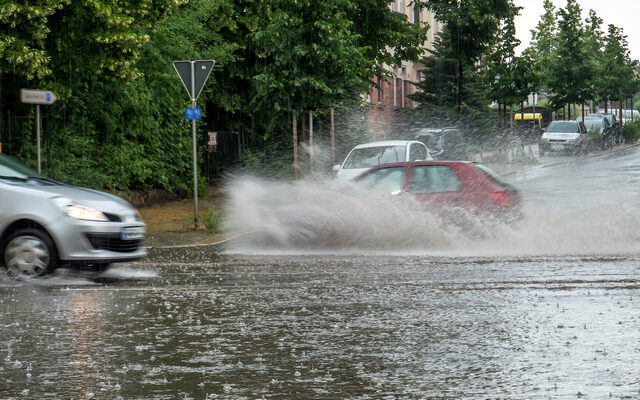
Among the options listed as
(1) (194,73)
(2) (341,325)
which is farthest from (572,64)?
(2) (341,325)

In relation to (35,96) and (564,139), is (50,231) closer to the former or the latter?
(35,96)

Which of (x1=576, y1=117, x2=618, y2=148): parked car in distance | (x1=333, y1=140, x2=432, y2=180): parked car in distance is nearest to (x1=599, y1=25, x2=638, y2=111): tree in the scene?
(x1=576, y1=117, x2=618, y2=148): parked car in distance

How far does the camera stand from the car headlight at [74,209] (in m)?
10.0

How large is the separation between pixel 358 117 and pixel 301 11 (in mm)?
11794

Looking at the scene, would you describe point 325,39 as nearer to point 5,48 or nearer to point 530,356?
point 5,48

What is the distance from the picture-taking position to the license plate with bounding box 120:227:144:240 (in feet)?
33.8

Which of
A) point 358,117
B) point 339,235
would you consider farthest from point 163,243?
point 358,117

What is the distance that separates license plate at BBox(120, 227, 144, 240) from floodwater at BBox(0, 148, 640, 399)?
17.5 inches

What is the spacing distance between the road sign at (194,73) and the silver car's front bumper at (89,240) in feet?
20.5

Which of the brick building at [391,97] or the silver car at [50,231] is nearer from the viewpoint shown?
the silver car at [50,231]

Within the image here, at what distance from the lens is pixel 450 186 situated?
13141 mm

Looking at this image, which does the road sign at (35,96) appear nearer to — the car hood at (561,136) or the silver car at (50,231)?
the silver car at (50,231)

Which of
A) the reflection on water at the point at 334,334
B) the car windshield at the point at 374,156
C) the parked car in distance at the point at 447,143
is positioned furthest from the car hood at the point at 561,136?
the reflection on water at the point at 334,334

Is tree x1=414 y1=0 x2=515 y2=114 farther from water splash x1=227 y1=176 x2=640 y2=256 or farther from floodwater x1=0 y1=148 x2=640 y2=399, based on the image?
floodwater x1=0 y1=148 x2=640 y2=399
